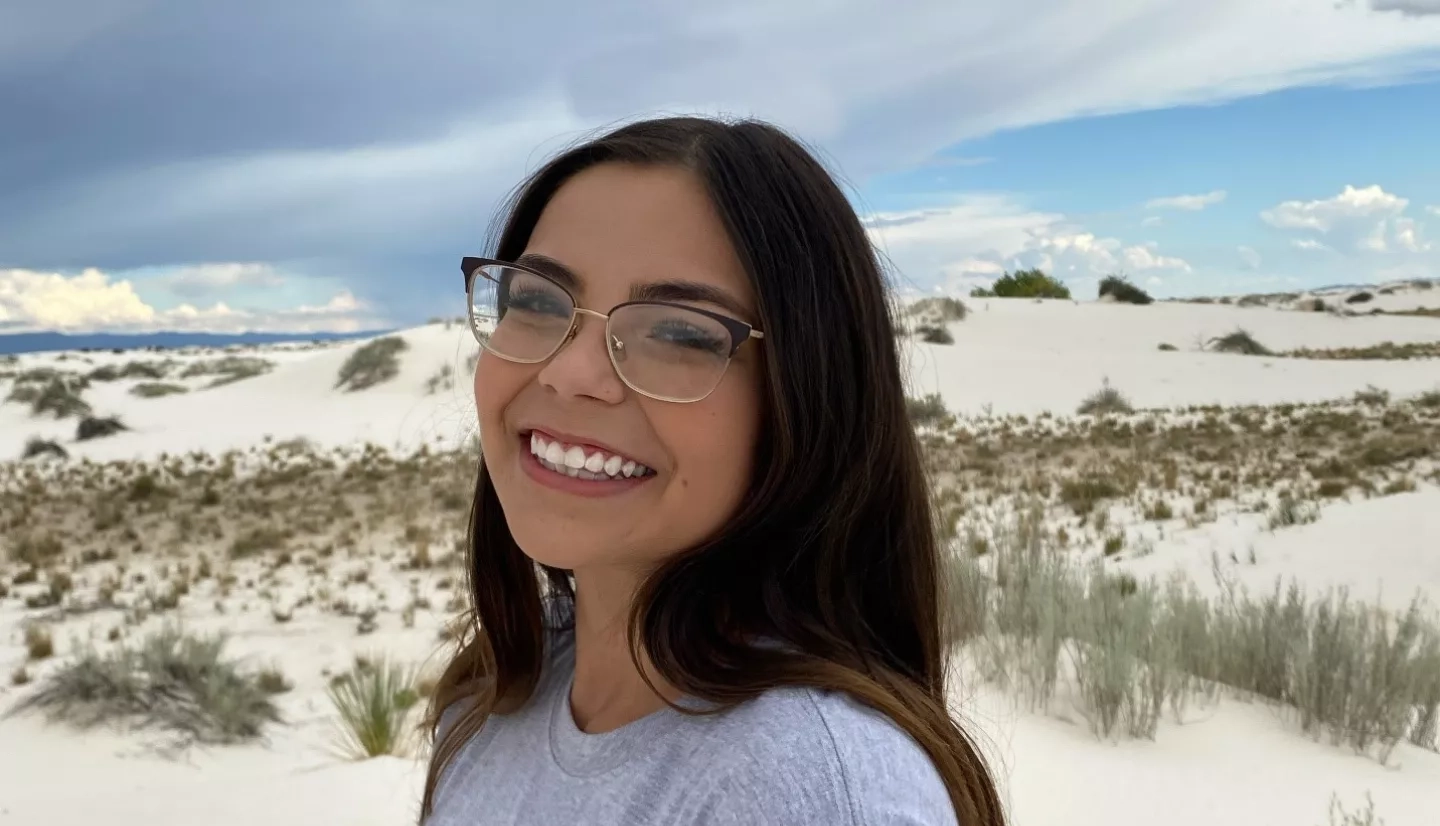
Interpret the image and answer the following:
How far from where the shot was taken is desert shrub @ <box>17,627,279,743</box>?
17.8ft

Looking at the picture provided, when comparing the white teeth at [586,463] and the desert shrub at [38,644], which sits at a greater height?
the white teeth at [586,463]

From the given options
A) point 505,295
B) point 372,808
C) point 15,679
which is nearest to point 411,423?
point 15,679

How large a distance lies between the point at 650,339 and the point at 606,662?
479mm

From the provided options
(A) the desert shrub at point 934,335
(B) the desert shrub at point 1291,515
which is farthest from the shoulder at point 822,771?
(A) the desert shrub at point 934,335

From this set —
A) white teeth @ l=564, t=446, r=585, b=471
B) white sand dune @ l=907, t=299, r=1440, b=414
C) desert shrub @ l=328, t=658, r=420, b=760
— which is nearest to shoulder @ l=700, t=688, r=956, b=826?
white teeth @ l=564, t=446, r=585, b=471

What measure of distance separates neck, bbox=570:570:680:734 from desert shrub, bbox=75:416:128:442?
23.3 m

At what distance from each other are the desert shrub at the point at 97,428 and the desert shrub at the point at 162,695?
18.1m

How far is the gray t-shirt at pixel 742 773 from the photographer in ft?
3.30

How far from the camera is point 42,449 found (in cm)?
1978

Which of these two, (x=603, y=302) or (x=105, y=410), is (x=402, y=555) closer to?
(x=603, y=302)

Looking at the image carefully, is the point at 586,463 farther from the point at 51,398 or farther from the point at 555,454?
the point at 51,398

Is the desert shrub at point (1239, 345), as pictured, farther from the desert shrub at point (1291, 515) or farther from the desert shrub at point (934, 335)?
the desert shrub at point (1291, 515)

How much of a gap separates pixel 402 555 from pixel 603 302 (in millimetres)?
8650

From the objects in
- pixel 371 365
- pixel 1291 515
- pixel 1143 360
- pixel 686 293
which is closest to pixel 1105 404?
pixel 1143 360
